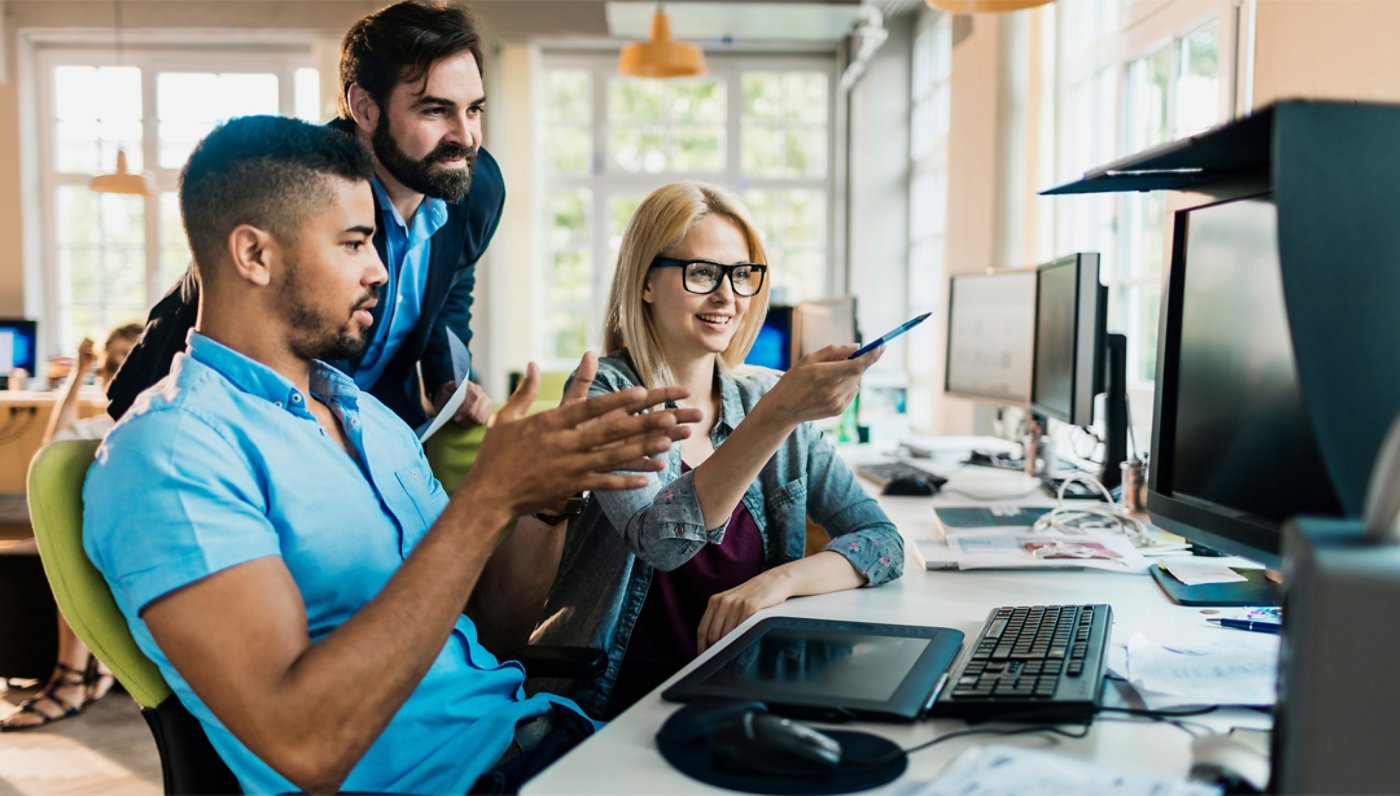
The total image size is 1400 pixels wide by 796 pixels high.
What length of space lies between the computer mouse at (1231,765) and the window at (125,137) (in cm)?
896

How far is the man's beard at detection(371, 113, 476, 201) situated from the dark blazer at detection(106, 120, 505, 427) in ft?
0.23

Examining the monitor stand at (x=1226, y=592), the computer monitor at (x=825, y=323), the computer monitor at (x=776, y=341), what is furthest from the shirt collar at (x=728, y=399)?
the computer monitor at (x=776, y=341)

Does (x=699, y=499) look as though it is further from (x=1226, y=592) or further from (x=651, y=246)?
(x=1226, y=592)

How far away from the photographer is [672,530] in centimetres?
162

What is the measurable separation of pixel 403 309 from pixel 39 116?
822cm

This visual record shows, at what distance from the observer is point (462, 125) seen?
86.4 inches

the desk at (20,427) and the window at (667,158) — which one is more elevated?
the window at (667,158)

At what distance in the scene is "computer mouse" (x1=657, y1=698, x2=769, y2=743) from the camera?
99cm

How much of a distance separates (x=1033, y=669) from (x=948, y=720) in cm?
15

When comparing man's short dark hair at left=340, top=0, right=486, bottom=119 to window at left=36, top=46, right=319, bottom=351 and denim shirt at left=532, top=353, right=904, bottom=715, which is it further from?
window at left=36, top=46, right=319, bottom=351

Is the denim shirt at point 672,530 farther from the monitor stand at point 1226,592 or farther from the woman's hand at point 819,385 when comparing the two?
the monitor stand at point 1226,592

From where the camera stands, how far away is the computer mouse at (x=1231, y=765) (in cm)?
86

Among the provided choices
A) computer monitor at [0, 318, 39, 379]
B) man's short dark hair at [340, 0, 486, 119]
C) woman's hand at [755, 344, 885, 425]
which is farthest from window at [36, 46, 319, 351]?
woman's hand at [755, 344, 885, 425]

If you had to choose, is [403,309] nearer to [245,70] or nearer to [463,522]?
[463,522]
